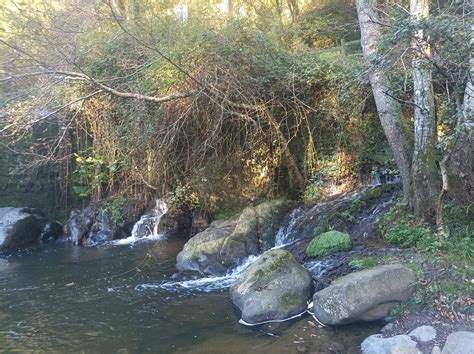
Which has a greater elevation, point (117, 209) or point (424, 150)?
point (424, 150)

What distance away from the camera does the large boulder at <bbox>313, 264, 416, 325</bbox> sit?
493 centimetres

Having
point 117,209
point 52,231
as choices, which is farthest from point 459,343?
point 52,231

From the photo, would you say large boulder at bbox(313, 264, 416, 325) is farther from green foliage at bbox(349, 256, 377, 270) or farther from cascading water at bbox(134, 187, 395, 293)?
cascading water at bbox(134, 187, 395, 293)

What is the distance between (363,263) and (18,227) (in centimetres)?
854

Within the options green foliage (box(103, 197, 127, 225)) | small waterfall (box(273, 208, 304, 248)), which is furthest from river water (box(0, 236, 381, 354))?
green foliage (box(103, 197, 127, 225))

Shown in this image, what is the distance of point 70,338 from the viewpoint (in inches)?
208

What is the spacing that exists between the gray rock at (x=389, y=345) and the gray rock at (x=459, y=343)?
11.6 inches

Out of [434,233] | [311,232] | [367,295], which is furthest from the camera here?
[311,232]

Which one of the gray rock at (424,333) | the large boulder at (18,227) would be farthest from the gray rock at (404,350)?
the large boulder at (18,227)

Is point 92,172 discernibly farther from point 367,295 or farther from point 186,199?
point 367,295

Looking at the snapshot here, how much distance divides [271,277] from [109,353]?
2.17 m

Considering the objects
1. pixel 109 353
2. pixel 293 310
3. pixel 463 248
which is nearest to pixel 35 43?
pixel 109 353

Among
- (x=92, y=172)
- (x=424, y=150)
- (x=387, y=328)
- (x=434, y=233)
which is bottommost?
(x=387, y=328)

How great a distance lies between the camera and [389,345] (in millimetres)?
4363
